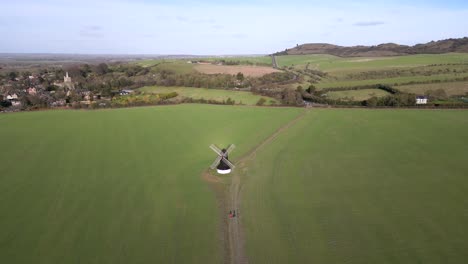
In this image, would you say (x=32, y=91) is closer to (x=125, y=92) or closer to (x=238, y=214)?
(x=125, y=92)

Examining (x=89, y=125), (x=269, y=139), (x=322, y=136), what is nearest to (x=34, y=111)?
(x=89, y=125)

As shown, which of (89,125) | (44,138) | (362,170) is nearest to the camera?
(362,170)

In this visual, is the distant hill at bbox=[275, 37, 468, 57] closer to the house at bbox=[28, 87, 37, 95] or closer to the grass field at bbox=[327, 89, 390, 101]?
the grass field at bbox=[327, 89, 390, 101]

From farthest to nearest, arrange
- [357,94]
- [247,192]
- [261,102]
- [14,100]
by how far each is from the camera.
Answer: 1. [357,94]
2. [14,100]
3. [261,102]
4. [247,192]

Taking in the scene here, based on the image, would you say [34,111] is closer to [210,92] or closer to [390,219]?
[210,92]

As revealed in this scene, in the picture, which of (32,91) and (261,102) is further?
(32,91)

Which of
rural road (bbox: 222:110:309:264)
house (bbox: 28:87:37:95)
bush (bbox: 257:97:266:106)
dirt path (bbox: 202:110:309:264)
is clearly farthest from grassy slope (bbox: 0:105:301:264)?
house (bbox: 28:87:37:95)

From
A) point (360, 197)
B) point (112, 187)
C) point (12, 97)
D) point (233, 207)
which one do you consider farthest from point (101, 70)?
Result: point (360, 197)
